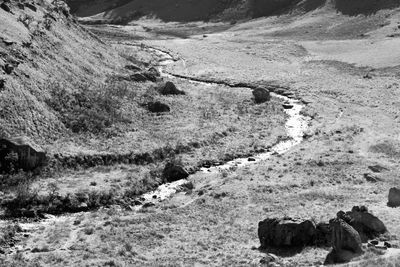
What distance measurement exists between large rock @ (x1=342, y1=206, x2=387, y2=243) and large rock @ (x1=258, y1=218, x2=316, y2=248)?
1.82 meters

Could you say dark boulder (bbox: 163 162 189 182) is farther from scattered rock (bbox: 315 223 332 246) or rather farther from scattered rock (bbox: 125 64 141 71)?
scattered rock (bbox: 125 64 141 71)

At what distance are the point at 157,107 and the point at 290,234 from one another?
3164 cm

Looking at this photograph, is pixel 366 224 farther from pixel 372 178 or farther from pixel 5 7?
pixel 5 7

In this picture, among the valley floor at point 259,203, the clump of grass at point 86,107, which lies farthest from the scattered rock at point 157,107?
the valley floor at point 259,203

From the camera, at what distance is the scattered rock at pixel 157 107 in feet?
202

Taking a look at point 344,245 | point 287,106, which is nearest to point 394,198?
point 344,245

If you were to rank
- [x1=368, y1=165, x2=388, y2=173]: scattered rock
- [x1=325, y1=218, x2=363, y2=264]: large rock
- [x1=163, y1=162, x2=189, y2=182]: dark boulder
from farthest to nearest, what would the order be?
[x1=163, y1=162, x2=189, y2=182]: dark boulder → [x1=368, y1=165, x2=388, y2=173]: scattered rock → [x1=325, y1=218, x2=363, y2=264]: large rock

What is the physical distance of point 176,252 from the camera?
108 feet

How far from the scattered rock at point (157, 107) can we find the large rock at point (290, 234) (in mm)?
30660

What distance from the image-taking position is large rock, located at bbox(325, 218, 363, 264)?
28906 millimetres

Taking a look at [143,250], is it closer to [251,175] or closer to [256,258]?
[256,258]

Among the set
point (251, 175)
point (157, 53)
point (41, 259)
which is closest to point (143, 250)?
point (41, 259)

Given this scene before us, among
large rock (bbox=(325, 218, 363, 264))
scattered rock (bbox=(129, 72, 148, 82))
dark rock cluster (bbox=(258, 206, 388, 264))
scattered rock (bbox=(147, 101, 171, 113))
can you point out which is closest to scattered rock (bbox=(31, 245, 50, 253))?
dark rock cluster (bbox=(258, 206, 388, 264))

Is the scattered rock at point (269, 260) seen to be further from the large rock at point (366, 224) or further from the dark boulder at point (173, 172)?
the dark boulder at point (173, 172)
